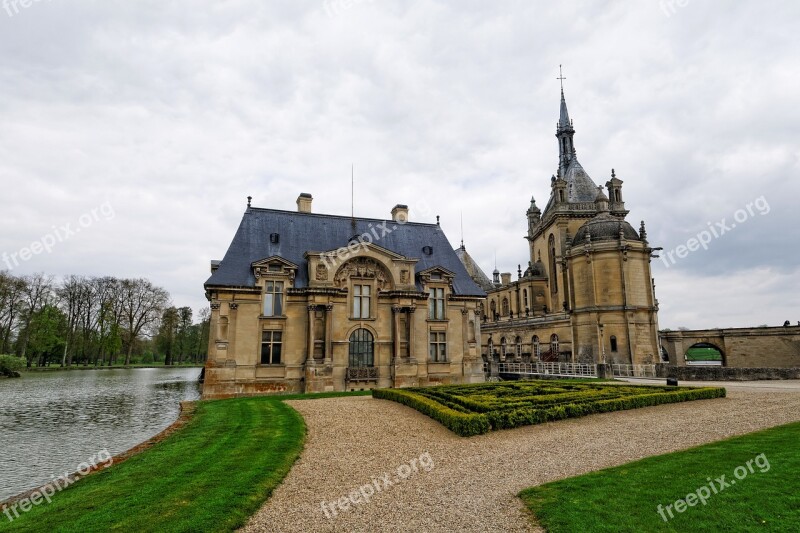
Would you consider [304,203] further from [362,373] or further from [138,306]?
[138,306]

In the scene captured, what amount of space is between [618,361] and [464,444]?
3165 cm

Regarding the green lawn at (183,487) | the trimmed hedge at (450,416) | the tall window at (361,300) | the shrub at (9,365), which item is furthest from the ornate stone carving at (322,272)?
the shrub at (9,365)

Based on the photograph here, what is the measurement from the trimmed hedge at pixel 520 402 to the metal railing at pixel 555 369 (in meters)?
15.5

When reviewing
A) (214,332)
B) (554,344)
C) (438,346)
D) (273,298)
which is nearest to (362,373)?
(438,346)

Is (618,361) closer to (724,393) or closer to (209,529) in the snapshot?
(724,393)

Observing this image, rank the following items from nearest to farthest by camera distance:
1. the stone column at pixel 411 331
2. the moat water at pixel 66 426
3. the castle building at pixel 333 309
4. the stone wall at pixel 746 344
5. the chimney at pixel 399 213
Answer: the moat water at pixel 66 426 < the castle building at pixel 333 309 < the stone column at pixel 411 331 < the chimney at pixel 399 213 < the stone wall at pixel 746 344

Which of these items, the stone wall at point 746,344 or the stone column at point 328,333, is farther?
the stone wall at point 746,344

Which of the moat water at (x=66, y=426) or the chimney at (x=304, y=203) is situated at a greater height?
the chimney at (x=304, y=203)

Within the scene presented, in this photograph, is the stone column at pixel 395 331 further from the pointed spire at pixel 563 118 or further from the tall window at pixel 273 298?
the pointed spire at pixel 563 118

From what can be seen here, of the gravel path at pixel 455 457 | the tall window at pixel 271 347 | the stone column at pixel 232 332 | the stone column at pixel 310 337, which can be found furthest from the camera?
the stone column at pixel 310 337

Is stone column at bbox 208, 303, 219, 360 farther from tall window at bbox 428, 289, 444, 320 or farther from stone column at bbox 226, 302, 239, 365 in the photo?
tall window at bbox 428, 289, 444, 320

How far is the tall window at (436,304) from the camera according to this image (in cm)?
3265

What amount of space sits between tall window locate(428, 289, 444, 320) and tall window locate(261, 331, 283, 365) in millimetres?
10598

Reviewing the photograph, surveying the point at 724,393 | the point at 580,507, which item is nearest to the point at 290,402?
the point at 580,507
